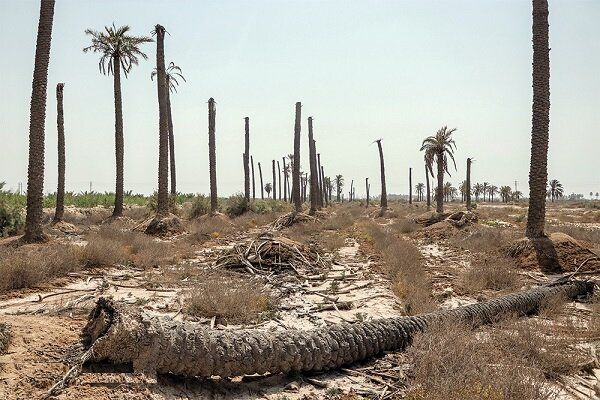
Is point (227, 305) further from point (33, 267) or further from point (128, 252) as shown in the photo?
point (128, 252)

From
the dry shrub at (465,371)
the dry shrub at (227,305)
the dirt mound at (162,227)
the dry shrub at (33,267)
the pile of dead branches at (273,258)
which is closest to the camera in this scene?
the dry shrub at (465,371)

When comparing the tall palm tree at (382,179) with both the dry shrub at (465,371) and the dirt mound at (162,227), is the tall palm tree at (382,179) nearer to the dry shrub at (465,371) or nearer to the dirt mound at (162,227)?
the dirt mound at (162,227)

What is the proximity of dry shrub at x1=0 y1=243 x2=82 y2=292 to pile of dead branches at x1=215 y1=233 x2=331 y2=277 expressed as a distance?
11.0ft

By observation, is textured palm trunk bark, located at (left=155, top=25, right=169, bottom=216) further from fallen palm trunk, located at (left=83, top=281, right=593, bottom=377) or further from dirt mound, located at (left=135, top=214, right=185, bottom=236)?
fallen palm trunk, located at (left=83, top=281, right=593, bottom=377)

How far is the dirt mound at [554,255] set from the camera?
1055cm

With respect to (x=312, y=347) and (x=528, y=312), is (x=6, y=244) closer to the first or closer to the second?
(x=312, y=347)

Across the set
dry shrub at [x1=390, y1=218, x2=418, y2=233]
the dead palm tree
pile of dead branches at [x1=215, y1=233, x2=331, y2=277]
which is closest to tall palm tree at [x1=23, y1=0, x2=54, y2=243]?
pile of dead branches at [x1=215, y1=233, x2=331, y2=277]

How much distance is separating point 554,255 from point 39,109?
49.5 feet

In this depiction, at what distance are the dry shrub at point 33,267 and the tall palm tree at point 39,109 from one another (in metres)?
4.28

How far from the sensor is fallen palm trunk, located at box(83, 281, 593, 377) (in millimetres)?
3975

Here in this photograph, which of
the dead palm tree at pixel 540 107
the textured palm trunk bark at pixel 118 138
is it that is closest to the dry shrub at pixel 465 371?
the dead palm tree at pixel 540 107

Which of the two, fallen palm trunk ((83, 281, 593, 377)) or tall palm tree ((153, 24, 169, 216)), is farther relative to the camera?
tall palm tree ((153, 24, 169, 216))

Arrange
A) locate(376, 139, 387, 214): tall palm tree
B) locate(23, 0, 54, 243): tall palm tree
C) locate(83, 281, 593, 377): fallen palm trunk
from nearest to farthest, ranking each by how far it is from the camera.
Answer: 1. locate(83, 281, 593, 377): fallen palm trunk
2. locate(23, 0, 54, 243): tall palm tree
3. locate(376, 139, 387, 214): tall palm tree

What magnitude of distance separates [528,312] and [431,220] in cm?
1864
